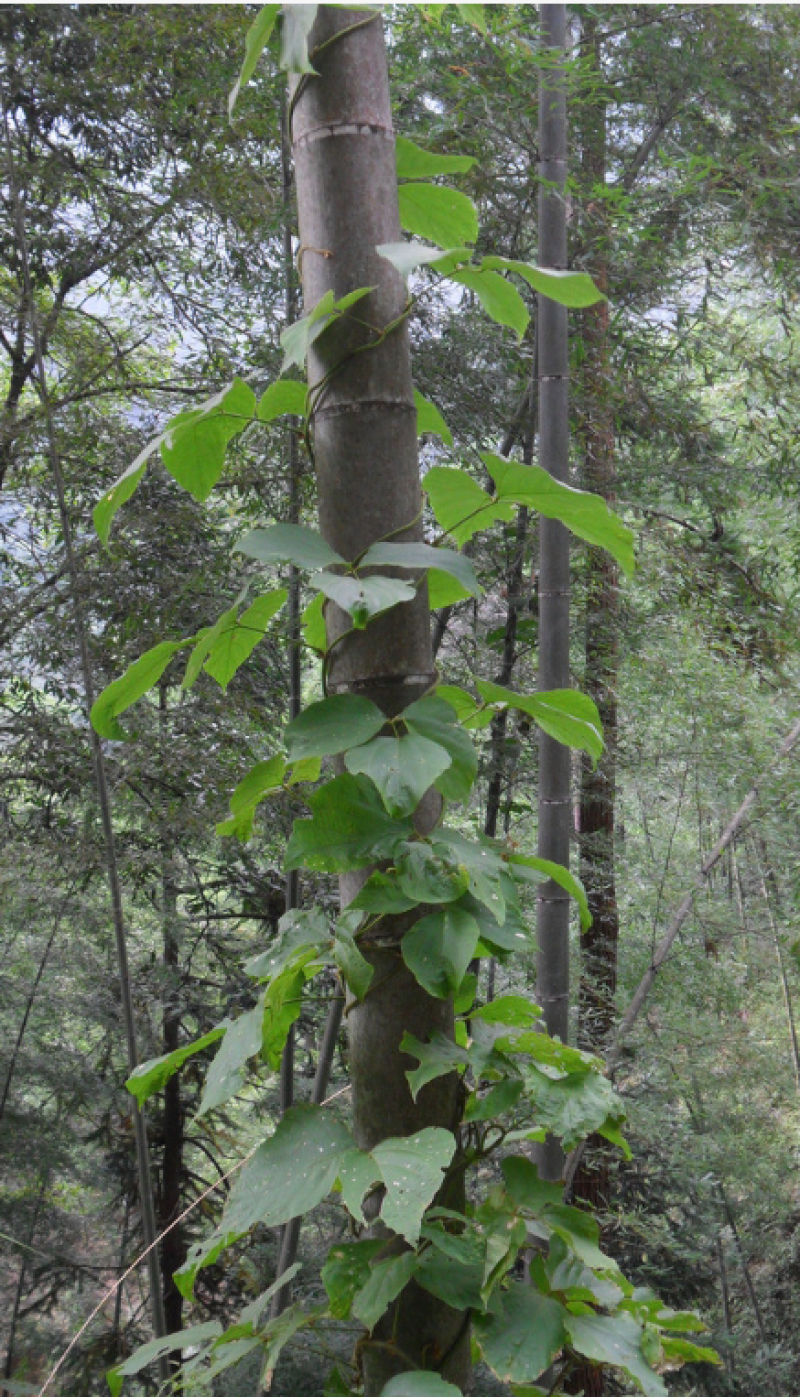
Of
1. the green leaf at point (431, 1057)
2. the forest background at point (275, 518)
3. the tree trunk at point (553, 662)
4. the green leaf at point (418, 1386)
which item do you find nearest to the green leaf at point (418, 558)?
the green leaf at point (431, 1057)

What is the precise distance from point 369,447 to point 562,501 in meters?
0.11

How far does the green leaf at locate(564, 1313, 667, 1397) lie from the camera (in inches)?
19.3

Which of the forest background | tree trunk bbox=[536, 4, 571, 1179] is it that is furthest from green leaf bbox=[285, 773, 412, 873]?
the forest background

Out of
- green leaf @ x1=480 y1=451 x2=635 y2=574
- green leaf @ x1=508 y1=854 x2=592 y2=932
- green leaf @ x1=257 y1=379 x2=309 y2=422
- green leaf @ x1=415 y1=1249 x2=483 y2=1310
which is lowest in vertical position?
green leaf @ x1=415 y1=1249 x2=483 y2=1310

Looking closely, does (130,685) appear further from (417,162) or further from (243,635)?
(417,162)

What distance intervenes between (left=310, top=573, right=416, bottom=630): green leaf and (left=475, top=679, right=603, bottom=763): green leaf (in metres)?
0.13

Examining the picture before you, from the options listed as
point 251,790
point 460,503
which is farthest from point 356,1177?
point 460,503

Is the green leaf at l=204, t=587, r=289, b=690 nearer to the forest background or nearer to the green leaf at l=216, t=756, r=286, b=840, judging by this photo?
the green leaf at l=216, t=756, r=286, b=840

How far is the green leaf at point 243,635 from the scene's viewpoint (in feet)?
1.92

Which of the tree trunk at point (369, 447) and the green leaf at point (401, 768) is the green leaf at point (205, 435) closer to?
the tree trunk at point (369, 447)

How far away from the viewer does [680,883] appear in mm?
3746

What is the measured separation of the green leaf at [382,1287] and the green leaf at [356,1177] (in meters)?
0.03

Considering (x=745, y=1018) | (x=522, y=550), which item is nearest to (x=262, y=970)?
(x=522, y=550)

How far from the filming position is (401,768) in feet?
1.52
